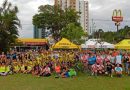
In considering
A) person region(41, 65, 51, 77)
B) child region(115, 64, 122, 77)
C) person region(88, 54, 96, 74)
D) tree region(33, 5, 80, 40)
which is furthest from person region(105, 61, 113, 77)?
tree region(33, 5, 80, 40)

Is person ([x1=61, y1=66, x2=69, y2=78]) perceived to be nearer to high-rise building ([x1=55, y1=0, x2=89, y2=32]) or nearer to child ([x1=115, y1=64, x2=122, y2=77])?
child ([x1=115, y1=64, x2=122, y2=77])

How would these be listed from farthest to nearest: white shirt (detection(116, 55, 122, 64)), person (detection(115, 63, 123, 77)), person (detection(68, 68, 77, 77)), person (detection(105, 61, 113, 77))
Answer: white shirt (detection(116, 55, 122, 64)) → person (detection(68, 68, 77, 77)) → person (detection(105, 61, 113, 77)) → person (detection(115, 63, 123, 77))

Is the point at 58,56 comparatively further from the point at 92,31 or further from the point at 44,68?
the point at 92,31

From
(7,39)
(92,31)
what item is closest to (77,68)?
(7,39)

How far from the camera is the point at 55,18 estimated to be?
8562 cm

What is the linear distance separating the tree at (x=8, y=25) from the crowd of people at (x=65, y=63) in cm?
1637

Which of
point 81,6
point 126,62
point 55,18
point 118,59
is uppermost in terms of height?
point 81,6

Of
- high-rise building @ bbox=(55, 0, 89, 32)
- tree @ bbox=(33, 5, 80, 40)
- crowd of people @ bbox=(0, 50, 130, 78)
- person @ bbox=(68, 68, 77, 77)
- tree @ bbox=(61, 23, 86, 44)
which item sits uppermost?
high-rise building @ bbox=(55, 0, 89, 32)

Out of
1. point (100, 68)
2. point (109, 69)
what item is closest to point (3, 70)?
point (100, 68)

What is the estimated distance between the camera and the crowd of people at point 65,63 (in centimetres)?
2706

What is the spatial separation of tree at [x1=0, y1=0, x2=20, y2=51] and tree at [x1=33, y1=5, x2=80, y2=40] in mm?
35022

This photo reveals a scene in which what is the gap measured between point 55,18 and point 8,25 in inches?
1465

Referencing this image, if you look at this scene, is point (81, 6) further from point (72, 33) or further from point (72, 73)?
point (72, 73)

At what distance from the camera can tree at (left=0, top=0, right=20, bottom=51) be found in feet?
159
